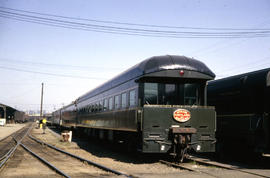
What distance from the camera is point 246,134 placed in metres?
11.1

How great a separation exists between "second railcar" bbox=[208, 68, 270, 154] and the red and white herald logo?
247 centimetres

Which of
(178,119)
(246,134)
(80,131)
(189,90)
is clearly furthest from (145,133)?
(80,131)

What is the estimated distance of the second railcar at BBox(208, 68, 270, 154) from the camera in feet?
34.3

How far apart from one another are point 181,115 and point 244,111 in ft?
9.66

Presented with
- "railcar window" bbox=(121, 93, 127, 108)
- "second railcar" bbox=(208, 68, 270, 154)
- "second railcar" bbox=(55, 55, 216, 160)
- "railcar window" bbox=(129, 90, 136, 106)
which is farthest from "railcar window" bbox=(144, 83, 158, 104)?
"second railcar" bbox=(208, 68, 270, 154)

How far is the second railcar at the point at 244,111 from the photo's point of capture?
411 inches

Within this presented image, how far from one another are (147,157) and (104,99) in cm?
493

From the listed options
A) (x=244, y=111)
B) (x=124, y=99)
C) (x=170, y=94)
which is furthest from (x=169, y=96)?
(x=244, y=111)

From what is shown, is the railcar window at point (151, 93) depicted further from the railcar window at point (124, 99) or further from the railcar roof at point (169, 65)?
→ the railcar window at point (124, 99)


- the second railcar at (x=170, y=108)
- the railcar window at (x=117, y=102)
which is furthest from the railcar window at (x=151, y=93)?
the railcar window at (x=117, y=102)

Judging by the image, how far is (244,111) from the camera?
11.6m

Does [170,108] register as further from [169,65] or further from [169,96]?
[169,65]

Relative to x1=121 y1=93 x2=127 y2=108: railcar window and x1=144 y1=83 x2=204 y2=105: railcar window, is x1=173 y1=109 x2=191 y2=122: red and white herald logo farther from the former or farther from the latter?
x1=121 y1=93 x2=127 y2=108: railcar window

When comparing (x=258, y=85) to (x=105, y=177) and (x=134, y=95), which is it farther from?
(x=105, y=177)
